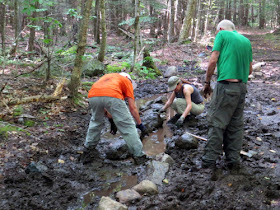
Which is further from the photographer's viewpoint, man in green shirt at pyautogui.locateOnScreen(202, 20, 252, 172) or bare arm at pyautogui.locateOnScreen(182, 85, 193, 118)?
bare arm at pyautogui.locateOnScreen(182, 85, 193, 118)

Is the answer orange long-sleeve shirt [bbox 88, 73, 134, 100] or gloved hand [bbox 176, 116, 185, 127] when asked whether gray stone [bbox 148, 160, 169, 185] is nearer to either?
orange long-sleeve shirt [bbox 88, 73, 134, 100]

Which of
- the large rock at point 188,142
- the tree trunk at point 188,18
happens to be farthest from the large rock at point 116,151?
the tree trunk at point 188,18

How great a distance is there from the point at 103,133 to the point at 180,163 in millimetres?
2220

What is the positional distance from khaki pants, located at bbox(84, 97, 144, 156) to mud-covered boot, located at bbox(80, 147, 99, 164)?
388mm

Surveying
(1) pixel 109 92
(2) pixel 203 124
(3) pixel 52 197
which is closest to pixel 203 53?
(2) pixel 203 124

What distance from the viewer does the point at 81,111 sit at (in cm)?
644

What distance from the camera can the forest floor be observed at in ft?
10.2

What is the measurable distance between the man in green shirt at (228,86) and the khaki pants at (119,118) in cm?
122

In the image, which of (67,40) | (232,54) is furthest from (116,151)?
(67,40)

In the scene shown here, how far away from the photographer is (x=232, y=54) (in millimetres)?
3400

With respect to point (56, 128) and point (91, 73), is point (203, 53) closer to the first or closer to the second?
point (91, 73)

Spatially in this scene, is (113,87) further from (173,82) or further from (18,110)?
(18,110)

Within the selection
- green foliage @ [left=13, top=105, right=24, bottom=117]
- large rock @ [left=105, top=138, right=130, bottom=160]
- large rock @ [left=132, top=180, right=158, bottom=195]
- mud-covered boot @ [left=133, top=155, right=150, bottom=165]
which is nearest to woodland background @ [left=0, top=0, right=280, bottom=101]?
green foliage @ [left=13, top=105, right=24, bottom=117]

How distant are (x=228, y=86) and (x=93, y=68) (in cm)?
796
